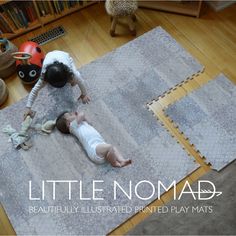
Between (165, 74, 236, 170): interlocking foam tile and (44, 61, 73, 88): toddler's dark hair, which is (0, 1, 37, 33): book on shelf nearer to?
(44, 61, 73, 88): toddler's dark hair

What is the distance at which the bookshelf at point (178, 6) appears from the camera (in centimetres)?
236

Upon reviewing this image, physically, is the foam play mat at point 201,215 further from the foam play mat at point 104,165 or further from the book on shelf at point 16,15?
the book on shelf at point 16,15

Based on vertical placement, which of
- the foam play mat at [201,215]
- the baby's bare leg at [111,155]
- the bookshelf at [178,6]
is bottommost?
the foam play mat at [201,215]


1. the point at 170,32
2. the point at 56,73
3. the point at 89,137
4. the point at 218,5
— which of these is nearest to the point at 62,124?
the point at 89,137

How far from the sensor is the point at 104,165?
1849mm

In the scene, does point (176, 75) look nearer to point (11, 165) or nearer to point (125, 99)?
point (125, 99)

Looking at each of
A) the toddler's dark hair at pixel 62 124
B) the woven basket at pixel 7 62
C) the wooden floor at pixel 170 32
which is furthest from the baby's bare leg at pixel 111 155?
the woven basket at pixel 7 62

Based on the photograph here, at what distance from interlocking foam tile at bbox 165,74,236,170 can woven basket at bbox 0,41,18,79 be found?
1.11 m

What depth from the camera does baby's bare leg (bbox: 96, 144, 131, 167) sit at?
177 cm

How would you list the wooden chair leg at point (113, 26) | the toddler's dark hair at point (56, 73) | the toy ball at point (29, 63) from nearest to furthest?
the toddler's dark hair at point (56, 73)
the toy ball at point (29, 63)
the wooden chair leg at point (113, 26)

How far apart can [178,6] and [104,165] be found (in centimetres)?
137

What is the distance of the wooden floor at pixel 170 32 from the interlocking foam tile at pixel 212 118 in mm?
72

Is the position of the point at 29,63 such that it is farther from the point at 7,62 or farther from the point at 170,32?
the point at 170,32

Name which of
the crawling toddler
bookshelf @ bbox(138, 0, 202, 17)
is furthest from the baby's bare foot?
bookshelf @ bbox(138, 0, 202, 17)
